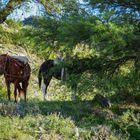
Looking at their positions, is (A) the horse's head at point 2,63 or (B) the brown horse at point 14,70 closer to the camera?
(B) the brown horse at point 14,70

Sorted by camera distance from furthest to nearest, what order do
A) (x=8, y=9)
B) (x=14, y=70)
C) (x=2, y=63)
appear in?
(x=8, y=9) < (x=2, y=63) < (x=14, y=70)

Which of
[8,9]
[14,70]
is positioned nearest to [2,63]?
[14,70]

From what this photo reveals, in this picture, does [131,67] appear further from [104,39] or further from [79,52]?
[104,39]

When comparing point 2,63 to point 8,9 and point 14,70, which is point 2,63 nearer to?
point 14,70

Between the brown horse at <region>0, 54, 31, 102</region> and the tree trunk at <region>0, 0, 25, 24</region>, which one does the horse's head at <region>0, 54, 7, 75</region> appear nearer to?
the brown horse at <region>0, 54, 31, 102</region>

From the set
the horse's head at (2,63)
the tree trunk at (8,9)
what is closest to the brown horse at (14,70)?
the horse's head at (2,63)

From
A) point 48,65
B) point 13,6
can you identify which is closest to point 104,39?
point 48,65

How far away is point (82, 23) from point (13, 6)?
10.7 metres

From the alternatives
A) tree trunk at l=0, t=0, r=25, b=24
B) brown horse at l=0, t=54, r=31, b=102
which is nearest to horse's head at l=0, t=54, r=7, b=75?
brown horse at l=0, t=54, r=31, b=102

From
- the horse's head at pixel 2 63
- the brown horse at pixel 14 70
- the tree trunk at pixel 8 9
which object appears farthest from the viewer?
the tree trunk at pixel 8 9

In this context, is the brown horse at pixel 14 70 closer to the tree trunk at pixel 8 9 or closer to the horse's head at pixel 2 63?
the horse's head at pixel 2 63

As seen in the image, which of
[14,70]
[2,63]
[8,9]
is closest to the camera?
[14,70]

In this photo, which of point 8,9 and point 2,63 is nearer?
point 2,63

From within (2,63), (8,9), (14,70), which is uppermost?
(8,9)
